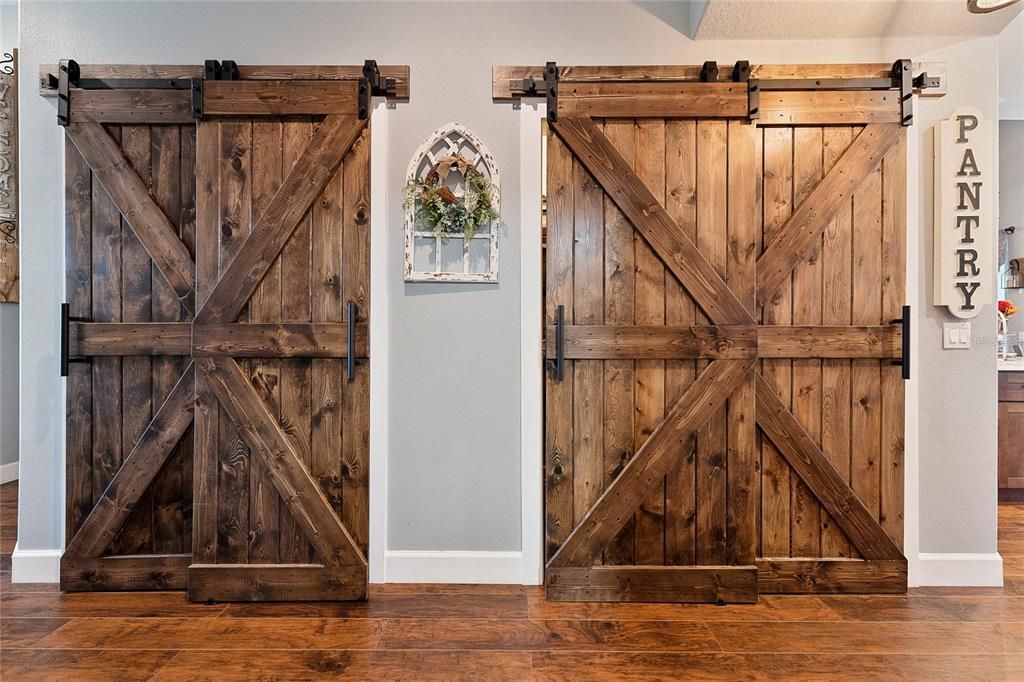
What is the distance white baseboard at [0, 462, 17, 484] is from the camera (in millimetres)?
3807

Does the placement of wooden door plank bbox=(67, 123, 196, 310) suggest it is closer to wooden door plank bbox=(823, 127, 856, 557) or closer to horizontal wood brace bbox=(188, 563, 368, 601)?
horizontal wood brace bbox=(188, 563, 368, 601)

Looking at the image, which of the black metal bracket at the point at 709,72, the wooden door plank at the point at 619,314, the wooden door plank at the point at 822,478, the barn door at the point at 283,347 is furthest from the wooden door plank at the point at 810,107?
the barn door at the point at 283,347

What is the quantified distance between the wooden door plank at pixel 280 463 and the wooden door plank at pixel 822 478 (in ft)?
6.07

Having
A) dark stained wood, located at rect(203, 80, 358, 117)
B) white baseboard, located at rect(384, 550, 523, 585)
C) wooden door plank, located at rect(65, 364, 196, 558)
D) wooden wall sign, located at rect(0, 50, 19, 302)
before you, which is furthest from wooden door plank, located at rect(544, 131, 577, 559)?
wooden wall sign, located at rect(0, 50, 19, 302)

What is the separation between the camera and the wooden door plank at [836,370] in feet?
8.11

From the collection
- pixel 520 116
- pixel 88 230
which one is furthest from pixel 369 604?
pixel 520 116

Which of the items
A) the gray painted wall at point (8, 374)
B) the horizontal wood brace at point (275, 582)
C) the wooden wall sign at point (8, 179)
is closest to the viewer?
the horizontal wood brace at point (275, 582)

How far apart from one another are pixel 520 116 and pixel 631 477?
1.64 m

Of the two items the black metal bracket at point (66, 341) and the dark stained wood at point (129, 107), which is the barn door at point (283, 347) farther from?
the black metal bracket at point (66, 341)

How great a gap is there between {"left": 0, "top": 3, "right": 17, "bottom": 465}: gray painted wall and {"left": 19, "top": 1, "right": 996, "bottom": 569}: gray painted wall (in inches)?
70.7

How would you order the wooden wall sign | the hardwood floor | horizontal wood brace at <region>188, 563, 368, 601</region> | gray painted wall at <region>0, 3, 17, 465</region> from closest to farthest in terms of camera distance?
the hardwood floor
horizontal wood brace at <region>188, 563, 368, 601</region>
the wooden wall sign
gray painted wall at <region>0, 3, 17, 465</region>

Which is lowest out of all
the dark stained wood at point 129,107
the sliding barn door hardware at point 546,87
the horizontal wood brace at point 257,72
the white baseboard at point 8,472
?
the white baseboard at point 8,472

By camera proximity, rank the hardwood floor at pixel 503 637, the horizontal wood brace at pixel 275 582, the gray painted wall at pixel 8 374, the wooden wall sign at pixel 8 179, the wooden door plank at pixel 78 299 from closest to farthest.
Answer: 1. the hardwood floor at pixel 503 637
2. the horizontal wood brace at pixel 275 582
3. the wooden door plank at pixel 78 299
4. the wooden wall sign at pixel 8 179
5. the gray painted wall at pixel 8 374

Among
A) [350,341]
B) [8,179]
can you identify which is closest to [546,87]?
[350,341]
